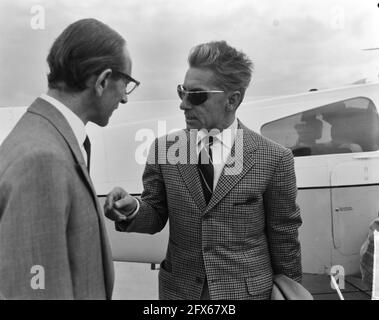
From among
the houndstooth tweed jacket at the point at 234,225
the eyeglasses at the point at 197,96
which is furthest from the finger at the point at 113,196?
the eyeglasses at the point at 197,96

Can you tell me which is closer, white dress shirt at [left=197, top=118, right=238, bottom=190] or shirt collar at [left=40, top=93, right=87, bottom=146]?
shirt collar at [left=40, top=93, right=87, bottom=146]

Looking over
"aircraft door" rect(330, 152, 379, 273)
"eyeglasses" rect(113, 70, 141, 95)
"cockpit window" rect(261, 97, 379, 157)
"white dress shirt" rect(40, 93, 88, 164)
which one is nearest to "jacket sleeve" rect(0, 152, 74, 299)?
"white dress shirt" rect(40, 93, 88, 164)

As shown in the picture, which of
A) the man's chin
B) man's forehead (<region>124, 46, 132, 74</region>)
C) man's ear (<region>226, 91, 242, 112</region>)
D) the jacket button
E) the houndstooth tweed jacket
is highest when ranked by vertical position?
man's forehead (<region>124, 46, 132, 74</region>)

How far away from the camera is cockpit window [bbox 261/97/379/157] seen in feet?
6.47

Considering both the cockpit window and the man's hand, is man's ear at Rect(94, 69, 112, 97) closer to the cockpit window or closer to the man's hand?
the man's hand

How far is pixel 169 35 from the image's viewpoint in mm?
1552

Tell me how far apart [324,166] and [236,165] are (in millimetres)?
843

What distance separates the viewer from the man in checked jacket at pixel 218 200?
129 cm

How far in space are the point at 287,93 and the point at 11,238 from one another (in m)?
1.31

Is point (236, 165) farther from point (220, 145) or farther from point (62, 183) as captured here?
point (62, 183)

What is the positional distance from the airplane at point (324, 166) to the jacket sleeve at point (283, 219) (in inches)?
21.7

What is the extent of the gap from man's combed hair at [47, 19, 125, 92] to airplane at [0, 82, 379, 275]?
797 millimetres
